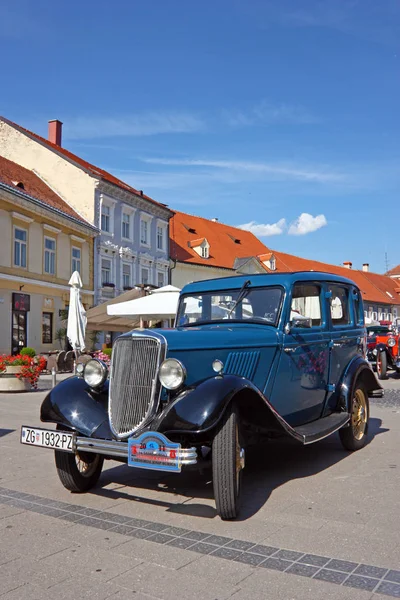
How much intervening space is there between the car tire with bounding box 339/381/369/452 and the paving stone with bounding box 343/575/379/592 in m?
3.41

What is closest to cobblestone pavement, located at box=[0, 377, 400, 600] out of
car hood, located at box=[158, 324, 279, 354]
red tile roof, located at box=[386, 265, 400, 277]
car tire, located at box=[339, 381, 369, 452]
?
car tire, located at box=[339, 381, 369, 452]

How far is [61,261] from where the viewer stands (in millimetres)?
26812

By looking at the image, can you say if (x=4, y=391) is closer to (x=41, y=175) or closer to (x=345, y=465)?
(x=345, y=465)

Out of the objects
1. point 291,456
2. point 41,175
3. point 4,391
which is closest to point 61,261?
point 41,175

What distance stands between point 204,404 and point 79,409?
1.31 m

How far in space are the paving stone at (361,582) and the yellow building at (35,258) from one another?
2060cm

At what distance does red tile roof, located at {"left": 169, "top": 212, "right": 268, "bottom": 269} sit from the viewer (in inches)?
1608

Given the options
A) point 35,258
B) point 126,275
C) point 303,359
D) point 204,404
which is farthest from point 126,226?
point 204,404

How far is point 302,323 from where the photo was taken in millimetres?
6004

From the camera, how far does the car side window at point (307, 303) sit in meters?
6.05

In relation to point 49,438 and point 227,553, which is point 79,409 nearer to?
point 49,438

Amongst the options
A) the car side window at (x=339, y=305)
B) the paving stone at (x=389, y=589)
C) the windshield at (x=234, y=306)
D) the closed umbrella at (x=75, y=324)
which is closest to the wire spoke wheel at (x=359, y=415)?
the car side window at (x=339, y=305)

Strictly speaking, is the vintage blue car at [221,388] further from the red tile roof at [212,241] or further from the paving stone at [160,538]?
the red tile roof at [212,241]

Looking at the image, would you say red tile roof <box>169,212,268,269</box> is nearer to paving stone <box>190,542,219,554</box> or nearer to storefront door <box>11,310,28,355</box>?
storefront door <box>11,310,28,355</box>
